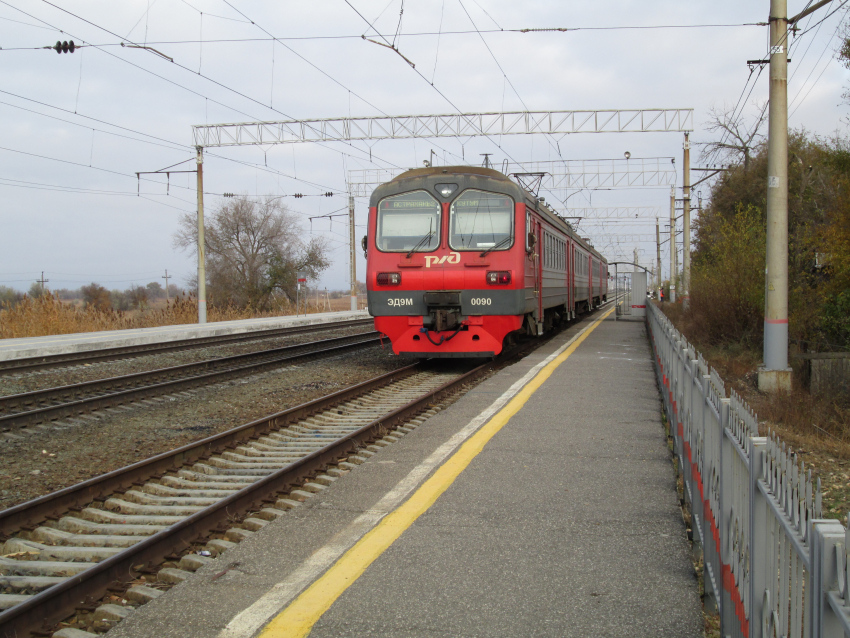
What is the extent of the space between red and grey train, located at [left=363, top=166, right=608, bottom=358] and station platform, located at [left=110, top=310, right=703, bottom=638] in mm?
5282

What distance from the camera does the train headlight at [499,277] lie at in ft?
39.1

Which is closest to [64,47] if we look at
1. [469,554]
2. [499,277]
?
[499,277]

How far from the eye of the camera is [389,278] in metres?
12.3

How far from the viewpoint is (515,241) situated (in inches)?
478

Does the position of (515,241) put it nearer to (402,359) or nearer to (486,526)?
(402,359)

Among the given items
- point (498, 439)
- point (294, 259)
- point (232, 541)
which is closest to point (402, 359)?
point (498, 439)

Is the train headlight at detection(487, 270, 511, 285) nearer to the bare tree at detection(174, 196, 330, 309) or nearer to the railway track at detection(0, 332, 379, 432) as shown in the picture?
the railway track at detection(0, 332, 379, 432)

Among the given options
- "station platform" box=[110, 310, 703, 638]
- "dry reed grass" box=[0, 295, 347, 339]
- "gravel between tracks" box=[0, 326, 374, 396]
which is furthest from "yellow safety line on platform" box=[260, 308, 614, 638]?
"dry reed grass" box=[0, 295, 347, 339]

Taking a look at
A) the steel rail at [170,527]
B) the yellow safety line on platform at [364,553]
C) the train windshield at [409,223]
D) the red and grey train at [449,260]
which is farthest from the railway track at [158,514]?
the train windshield at [409,223]

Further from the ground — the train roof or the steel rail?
the train roof

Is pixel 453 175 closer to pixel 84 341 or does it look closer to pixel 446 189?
pixel 446 189

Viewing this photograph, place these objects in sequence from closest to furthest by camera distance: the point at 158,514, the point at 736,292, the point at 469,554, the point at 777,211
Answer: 1. the point at 469,554
2. the point at 158,514
3. the point at 777,211
4. the point at 736,292

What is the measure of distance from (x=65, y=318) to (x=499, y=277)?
17631 mm

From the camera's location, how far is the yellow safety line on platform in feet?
10.4
